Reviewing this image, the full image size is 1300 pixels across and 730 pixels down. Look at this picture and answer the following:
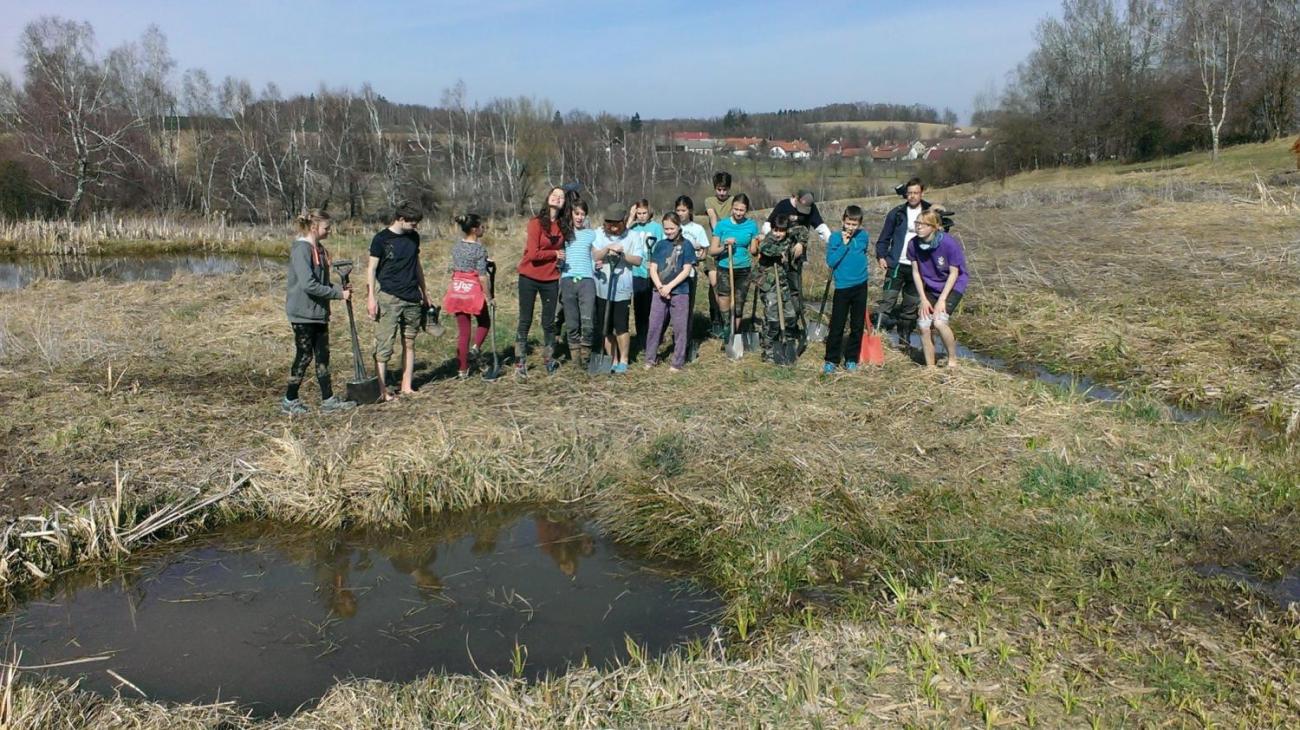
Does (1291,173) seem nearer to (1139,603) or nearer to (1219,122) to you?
(1219,122)

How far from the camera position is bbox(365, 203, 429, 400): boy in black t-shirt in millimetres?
7434

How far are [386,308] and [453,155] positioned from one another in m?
36.9

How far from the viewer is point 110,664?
4.32 metres

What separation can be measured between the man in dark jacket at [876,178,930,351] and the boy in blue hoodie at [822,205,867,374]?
56 cm

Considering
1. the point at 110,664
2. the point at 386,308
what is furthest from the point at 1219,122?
the point at 110,664

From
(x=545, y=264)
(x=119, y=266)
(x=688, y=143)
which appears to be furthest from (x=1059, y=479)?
(x=688, y=143)

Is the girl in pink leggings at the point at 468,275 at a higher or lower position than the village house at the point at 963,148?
lower

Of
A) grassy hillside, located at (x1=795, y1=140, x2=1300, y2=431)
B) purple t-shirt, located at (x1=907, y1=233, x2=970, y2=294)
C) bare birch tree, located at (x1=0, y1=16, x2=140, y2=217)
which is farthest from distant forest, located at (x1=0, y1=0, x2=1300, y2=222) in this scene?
purple t-shirt, located at (x1=907, y1=233, x2=970, y2=294)

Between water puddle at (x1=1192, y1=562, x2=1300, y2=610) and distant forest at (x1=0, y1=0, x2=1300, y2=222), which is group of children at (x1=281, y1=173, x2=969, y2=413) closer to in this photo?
water puddle at (x1=1192, y1=562, x2=1300, y2=610)

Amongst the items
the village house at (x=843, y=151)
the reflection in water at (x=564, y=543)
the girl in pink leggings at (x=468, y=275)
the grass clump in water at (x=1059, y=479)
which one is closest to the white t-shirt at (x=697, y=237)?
the girl in pink leggings at (x=468, y=275)

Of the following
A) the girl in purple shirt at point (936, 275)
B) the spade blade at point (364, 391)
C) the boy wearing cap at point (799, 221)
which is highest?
the boy wearing cap at point (799, 221)

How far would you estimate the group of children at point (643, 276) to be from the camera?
7598mm

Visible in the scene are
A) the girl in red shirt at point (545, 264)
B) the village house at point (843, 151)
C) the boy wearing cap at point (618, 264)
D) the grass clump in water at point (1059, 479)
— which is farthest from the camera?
the village house at point (843, 151)

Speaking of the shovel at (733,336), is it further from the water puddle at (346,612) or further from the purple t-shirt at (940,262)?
the water puddle at (346,612)
